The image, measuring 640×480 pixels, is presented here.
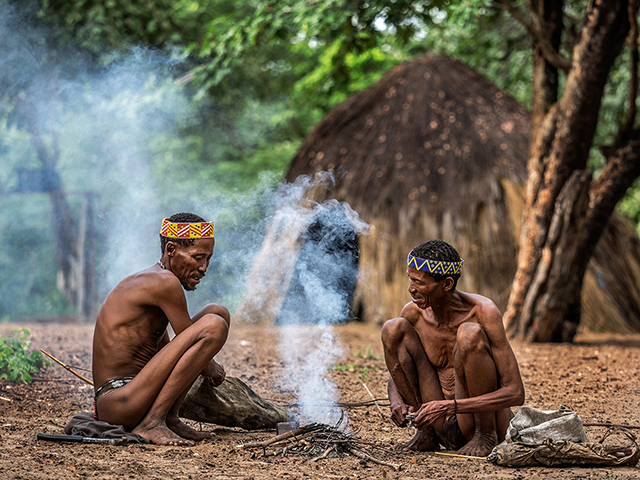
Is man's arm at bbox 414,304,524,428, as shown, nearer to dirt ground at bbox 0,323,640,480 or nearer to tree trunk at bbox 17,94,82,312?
dirt ground at bbox 0,323,640,480

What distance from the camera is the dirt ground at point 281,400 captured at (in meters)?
2.94

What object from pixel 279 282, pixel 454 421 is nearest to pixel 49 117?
pixel 279 282

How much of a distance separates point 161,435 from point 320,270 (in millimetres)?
3551

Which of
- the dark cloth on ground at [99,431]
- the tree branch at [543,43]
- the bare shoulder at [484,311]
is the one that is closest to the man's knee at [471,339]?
the bare shoulder at [484,311]

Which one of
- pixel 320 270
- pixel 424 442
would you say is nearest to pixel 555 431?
pixel 424 442

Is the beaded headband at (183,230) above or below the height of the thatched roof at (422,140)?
below

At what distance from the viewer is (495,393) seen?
315 cm

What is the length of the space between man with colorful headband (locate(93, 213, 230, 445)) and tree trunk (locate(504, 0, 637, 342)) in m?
4.95

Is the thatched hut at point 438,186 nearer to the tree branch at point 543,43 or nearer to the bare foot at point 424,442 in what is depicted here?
the tree branch at point 543,43

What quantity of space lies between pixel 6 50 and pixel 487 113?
897 cm

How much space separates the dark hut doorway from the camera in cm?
692

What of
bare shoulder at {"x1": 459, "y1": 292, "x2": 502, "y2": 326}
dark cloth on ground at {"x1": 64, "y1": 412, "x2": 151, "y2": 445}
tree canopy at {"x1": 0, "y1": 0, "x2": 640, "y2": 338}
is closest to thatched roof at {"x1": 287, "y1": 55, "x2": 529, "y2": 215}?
tree canopy at {"x1": 0, "y1": 0, "x2": 640, "y2": 338}

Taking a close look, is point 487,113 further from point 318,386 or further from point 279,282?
point 318,386

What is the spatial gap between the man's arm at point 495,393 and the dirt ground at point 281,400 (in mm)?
266
